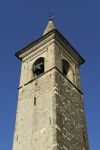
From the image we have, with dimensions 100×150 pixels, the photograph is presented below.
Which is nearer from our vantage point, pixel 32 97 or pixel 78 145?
pixel 78 145

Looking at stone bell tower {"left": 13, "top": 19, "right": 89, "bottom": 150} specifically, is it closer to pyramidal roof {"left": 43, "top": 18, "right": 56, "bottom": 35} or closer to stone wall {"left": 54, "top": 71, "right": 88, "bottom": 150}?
stone wall {"left": 54, "top": 71, "right": 88, "bottom": 150}

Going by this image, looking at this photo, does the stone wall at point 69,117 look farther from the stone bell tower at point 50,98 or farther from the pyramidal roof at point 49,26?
the pyramidal roof at point 49,26

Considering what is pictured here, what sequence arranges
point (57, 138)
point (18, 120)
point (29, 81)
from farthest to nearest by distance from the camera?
point (29, 81) → point (18, 120) → point (57, 138)

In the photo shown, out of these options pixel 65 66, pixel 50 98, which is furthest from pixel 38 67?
pixel 50 98

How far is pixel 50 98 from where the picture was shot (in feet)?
60.5

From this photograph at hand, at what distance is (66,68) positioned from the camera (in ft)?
75.8

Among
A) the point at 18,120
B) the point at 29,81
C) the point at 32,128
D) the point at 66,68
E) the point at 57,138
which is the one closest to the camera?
the point at 57,138

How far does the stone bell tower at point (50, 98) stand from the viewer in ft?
56.1

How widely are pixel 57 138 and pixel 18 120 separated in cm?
367

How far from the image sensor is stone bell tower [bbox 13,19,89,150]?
1709cm

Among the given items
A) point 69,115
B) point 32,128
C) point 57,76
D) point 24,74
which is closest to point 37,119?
point 32,128

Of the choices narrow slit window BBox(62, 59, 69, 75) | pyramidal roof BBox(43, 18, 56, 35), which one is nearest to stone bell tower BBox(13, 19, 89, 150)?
narrow slit window BBox(62, 59, 69, 75)

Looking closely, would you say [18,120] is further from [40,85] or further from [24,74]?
[24,74]

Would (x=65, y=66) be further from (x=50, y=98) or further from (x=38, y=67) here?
(x=50, y=98)
